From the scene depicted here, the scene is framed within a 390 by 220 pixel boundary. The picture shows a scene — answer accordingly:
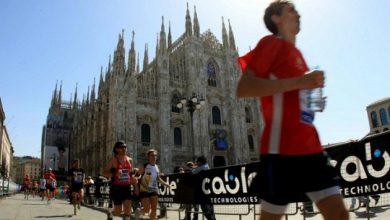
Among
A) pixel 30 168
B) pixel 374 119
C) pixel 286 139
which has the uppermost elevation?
pixel 374 119

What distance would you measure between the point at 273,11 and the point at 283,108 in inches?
24.0

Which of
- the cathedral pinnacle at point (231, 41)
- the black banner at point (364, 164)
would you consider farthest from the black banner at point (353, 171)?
the cathedral pinnacle at point (231, 41)

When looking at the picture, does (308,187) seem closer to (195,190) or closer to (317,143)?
(317,143)

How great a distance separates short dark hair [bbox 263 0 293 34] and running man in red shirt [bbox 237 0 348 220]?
181 millimetres

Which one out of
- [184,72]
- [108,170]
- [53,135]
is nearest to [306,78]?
[108,170]

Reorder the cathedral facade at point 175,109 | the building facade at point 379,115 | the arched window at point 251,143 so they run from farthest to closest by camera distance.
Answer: the arched window at point 251,143, the building facade at point 379,115, the cathedral facade at point 175,109

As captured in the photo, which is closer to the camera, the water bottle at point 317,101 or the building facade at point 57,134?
the water bottle at point 317,101

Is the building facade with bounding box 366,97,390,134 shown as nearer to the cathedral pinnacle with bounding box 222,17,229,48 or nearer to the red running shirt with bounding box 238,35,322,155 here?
the cathedral pinnacle with bounding box 222,17,229,48

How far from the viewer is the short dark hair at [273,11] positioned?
6.77 feet

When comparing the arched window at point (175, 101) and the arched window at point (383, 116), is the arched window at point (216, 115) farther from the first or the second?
the arched window at point (383, 116)

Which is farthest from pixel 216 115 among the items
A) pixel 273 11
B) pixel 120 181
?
pixel 273 11

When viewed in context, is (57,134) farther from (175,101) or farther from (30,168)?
(30,168)

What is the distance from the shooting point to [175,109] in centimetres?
3656

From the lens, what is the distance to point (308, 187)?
5.99 ft
